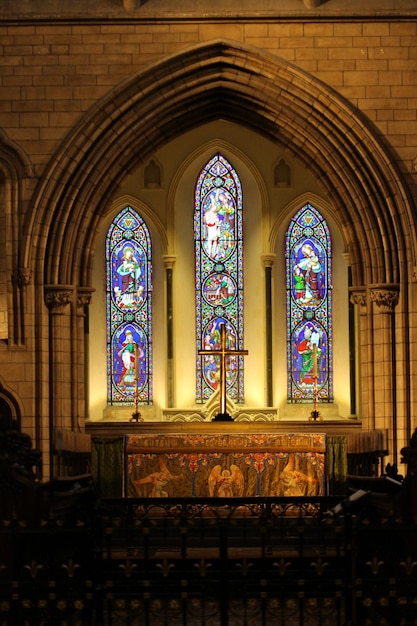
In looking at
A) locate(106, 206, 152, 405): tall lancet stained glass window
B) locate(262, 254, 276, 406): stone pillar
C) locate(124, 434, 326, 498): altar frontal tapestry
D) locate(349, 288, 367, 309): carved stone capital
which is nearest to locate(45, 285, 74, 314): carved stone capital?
locate(124, 434, 326, 498): altar frontal tapestry

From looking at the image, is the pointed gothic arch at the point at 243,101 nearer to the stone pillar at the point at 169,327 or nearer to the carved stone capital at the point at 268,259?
the carved stone capital at the point at 268,259

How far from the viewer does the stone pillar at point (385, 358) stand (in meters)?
17.1

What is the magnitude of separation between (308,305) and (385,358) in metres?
4.42

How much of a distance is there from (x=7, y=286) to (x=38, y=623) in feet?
26.2

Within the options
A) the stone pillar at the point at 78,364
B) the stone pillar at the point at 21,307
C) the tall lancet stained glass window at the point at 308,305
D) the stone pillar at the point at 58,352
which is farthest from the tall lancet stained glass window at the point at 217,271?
the stone pillar at the point at 21,307

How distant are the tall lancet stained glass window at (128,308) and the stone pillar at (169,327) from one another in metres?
0.31

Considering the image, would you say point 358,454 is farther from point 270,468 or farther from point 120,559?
point 120,559

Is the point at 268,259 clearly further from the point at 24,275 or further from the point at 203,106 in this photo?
the point at 24,275

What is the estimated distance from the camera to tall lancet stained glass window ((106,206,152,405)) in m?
21.3

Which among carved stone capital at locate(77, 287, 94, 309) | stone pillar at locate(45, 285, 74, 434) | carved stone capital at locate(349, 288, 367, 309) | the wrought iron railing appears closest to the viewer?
the wrought iron railing

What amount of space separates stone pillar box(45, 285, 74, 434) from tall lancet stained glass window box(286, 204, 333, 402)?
17.3ft

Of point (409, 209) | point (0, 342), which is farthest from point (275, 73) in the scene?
point (0, 342)

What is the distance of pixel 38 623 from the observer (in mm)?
9430

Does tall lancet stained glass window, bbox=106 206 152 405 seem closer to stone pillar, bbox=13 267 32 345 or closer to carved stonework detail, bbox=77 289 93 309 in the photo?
carved stonework detail, bbox=77 289 93 309
